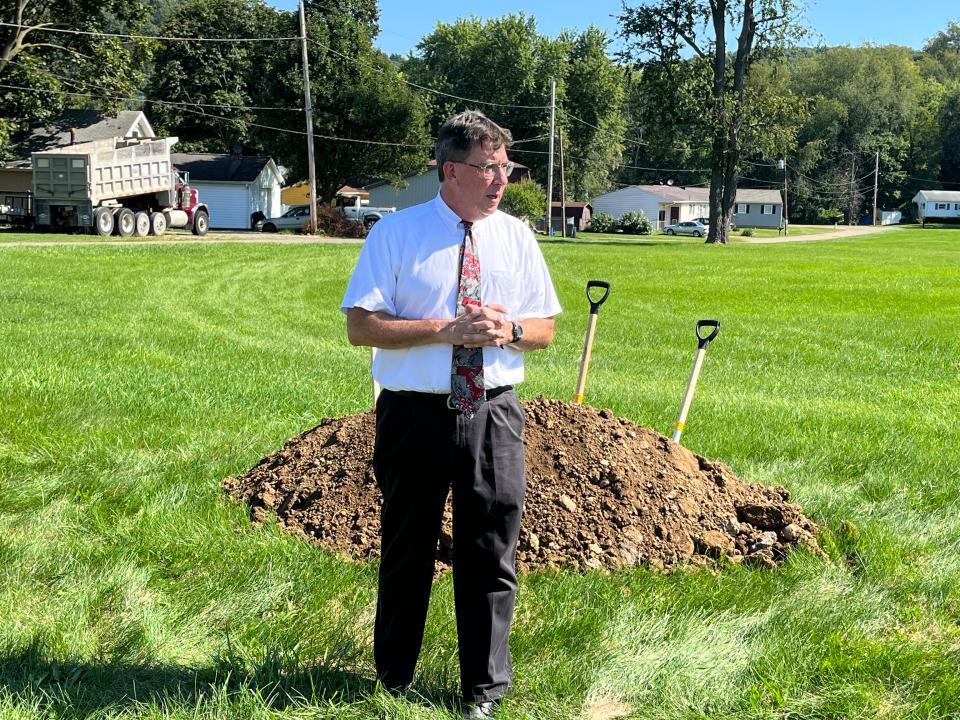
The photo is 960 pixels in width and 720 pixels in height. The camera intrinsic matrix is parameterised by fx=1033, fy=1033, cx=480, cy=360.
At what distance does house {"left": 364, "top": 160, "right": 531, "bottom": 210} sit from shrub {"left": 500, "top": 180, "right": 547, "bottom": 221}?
15.3ft

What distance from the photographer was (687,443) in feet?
24.9

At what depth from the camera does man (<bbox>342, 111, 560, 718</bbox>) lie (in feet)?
11.0

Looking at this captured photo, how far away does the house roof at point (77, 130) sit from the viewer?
4406cm

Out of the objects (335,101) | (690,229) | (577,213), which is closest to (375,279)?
(335,101)

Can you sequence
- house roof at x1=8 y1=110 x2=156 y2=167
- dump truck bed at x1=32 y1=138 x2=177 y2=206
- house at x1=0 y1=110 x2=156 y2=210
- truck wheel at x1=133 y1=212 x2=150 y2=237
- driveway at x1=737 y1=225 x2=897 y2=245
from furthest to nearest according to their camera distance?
driveway at x1=737 y1=225 x2=897 y2=245 → house roof at x1=8 y1=110 x2=156 y2=167 → house at x1=0 y1=110 x2=156 y2=210 → truck wheel at x1=133 y1=212 x2=150 y2=237 → dump truck bed at x1=32 y1=138 x2=177 y2=206

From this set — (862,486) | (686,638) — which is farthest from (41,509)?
(862,486)

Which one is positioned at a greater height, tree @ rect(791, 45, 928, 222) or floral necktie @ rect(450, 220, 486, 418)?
tree @ rect(791, 45, 928, 222)

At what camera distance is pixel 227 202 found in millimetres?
57344

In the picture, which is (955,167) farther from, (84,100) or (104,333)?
(104,333)

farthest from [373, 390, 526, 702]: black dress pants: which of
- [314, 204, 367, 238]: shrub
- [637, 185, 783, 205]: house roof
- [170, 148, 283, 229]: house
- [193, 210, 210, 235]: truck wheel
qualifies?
[637, 185, 783, 205]: house roof

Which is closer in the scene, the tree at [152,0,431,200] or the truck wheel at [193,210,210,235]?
the truck wheel at [193,210,210,235]

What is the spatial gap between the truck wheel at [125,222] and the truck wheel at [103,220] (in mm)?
304

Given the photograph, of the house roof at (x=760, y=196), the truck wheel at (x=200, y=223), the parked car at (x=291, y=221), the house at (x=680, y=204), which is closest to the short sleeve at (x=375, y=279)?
the truck wheel at (x=200, y=223)

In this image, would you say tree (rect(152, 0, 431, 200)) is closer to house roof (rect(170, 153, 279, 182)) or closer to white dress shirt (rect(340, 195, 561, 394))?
house roof (rect(170, 153, 279, 182))
